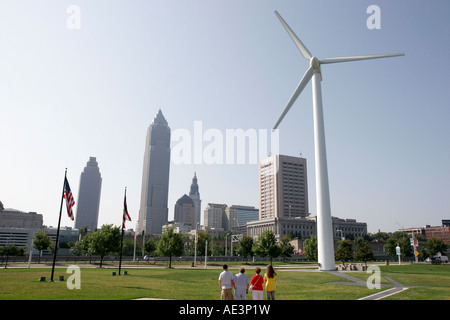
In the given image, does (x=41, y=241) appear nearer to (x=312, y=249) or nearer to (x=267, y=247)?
(x=267, y=247)

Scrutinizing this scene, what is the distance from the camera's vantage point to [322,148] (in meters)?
A: 40.7

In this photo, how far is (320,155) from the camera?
40469 millimetres

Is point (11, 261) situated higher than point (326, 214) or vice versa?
point (326, 214)

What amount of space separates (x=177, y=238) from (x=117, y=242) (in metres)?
12.0

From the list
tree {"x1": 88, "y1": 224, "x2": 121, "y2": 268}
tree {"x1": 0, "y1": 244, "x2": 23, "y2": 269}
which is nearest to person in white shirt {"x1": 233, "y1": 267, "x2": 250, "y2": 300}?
tree {"x1": 88, "y1": 224, "x2": 121, "y2": 268}

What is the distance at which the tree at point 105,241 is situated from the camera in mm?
60594

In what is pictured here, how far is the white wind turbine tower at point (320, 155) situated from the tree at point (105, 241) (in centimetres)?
3881

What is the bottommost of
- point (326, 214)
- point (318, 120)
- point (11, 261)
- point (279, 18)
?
point (11, 261)

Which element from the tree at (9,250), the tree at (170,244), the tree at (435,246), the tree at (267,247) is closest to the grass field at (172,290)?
the tree at (170,244)

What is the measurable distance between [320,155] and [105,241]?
43.3 m

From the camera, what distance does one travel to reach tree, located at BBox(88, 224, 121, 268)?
60594 millimetres
